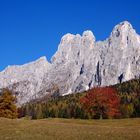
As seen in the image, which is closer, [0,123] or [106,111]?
[0,123]

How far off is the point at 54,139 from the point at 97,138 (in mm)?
5040

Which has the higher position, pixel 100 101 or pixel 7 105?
pixel 100 101

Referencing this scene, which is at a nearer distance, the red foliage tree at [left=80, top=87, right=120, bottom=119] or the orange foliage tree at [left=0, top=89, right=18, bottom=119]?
the orange foliage tree at [left=0, top=89, right=18, bottom=119]

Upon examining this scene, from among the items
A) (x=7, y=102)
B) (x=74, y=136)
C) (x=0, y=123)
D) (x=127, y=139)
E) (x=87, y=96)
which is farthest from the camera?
(x=87, y=96)

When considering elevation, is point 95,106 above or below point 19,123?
above

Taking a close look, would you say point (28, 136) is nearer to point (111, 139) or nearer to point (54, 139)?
point (54, 139)

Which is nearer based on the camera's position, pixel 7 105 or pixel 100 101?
pixel 7 105

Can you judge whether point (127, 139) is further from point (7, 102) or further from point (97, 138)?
point (7, 102)

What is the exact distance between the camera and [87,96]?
135500 millimetres

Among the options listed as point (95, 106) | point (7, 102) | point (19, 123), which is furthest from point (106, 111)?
point (19, 123)

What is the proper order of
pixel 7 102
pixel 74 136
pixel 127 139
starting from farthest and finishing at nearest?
pixel 7 102 < pixel 74 136 < pixel 127 139

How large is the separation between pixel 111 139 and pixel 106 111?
3691 inches

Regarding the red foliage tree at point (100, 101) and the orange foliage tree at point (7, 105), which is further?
the red foliage tree at point (100, 101)

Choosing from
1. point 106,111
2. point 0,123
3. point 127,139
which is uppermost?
point 106,111
